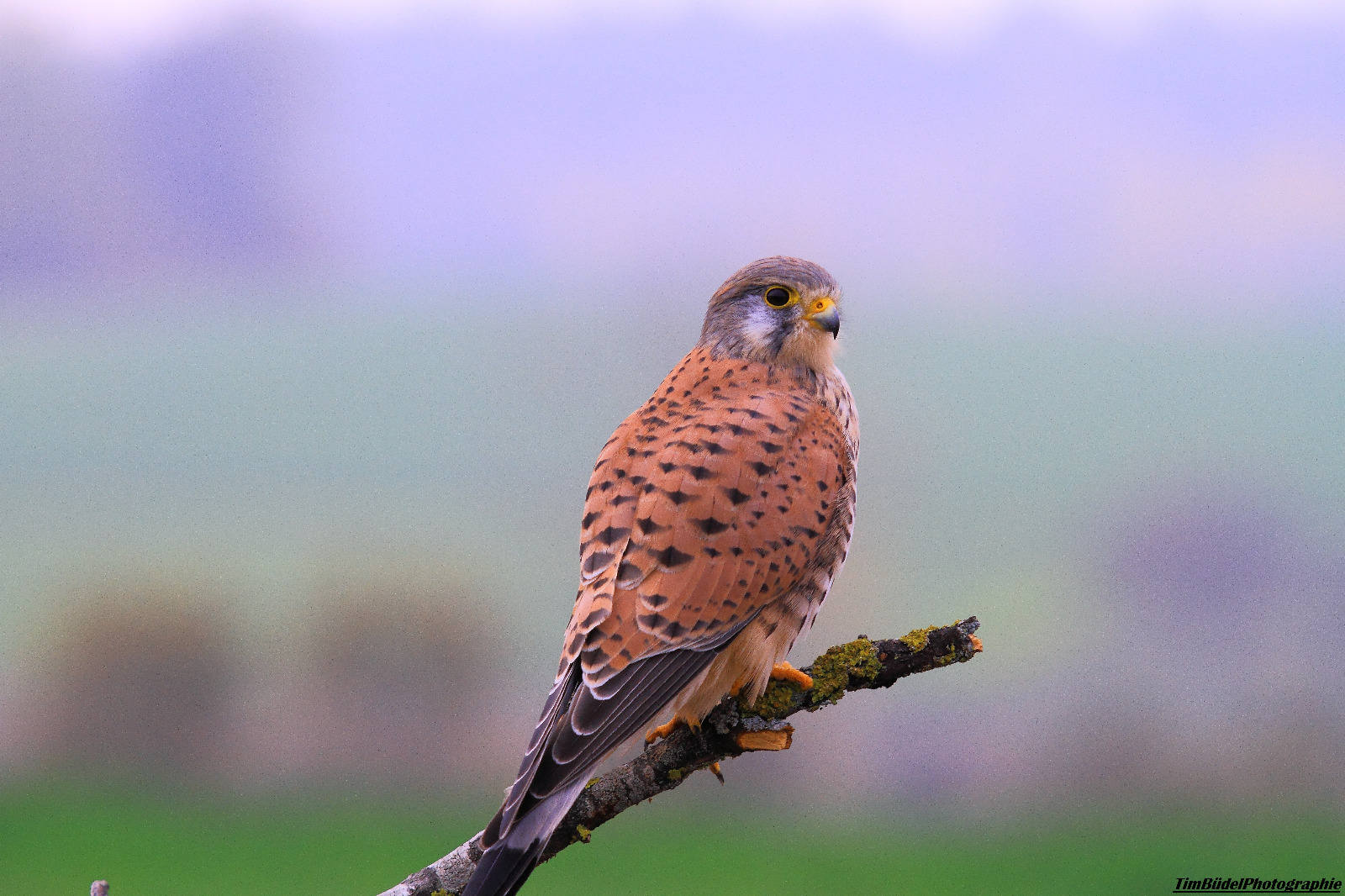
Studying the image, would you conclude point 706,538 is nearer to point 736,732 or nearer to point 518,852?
point 736,732

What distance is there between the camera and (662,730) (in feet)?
7.75

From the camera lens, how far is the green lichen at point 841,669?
2270 millimetres

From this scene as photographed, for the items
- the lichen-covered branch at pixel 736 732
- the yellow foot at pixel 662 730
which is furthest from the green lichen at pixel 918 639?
the yellow foot at pixel 662 730

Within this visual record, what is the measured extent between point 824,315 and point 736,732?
944mm

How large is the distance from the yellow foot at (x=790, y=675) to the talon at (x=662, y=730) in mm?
237

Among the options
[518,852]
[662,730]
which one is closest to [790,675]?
[662,730]

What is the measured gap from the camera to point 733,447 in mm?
2266

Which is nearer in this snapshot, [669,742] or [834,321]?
[669,742]

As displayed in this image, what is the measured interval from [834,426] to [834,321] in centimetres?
25

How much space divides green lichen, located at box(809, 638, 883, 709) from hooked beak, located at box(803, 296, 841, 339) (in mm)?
708

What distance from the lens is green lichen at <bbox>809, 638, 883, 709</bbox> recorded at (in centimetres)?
227

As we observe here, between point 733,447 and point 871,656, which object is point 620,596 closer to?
point 733,447

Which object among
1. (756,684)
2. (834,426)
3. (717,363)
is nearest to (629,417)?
(717,363)

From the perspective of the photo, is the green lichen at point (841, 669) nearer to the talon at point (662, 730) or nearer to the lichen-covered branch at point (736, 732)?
the lichen-covered branch at point (736, 732)
